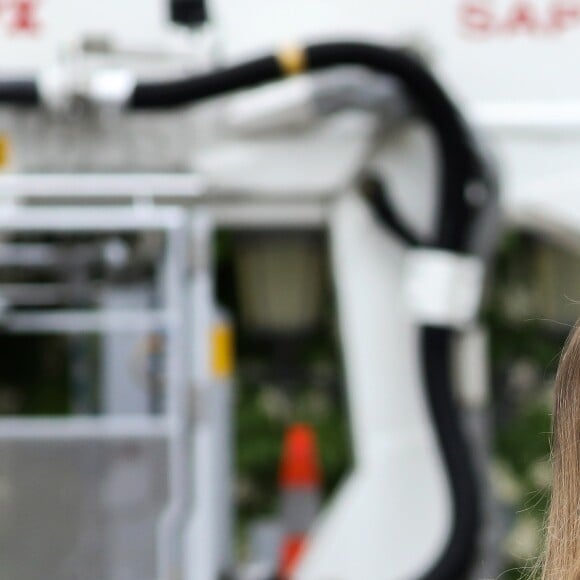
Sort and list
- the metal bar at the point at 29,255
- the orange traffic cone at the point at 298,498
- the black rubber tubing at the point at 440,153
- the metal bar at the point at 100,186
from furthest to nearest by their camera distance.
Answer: the orange traffic cone at the point at 298,498 → the metal bar at the point at 29,255 → the metal bar at the point at 100,186 → the black rubber tubing at the point at 440,153

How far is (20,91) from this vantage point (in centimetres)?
277

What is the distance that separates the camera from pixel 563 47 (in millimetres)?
2848

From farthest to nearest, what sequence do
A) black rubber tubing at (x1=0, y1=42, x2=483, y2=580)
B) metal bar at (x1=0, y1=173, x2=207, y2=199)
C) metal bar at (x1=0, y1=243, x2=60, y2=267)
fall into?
metal bar at (x1=0, y1=243, x2=60, y2=267)
metal bar at (x1=0, y1=173, x2=207, y2=199)
black rubber tubing at (x1=0, y1=42, x2=483, y2=580)

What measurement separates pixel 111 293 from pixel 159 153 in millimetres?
373

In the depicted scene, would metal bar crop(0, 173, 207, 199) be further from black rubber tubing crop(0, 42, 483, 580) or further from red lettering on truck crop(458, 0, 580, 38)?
red lettering on truck crop(458, 0, 580, 38)

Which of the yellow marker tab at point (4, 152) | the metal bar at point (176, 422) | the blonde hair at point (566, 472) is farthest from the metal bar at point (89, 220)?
the blonde hair at point (566, 472)

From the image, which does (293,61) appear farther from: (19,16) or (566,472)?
(566,472)

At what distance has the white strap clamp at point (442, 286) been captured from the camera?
2.79m

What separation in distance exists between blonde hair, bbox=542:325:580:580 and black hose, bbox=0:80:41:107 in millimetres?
1900

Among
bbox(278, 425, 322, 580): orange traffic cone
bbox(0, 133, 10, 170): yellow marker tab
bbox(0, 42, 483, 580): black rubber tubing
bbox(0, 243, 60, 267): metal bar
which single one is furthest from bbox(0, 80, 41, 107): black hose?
bbox(278, 425, 322, 580): orange traffic cone

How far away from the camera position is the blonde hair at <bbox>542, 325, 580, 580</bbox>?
105cm

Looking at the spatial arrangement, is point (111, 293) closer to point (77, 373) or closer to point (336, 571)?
point (77, 373)

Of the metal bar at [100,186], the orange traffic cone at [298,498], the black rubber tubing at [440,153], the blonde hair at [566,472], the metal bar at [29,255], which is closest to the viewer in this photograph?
the blonde hair at [566,472]

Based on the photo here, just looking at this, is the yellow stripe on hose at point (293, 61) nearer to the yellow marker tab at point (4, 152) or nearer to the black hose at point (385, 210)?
the black hose at point (385, 210)
